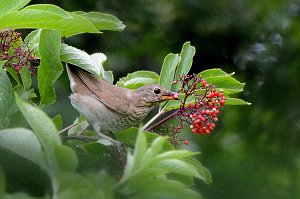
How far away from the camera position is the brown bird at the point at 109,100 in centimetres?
171

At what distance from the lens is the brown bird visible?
67.2 inches

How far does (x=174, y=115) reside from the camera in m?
1.32

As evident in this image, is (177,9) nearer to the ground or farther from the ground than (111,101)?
farther from the ground

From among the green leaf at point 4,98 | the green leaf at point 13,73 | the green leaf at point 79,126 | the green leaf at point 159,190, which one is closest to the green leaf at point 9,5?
the green leaf at point 4,98

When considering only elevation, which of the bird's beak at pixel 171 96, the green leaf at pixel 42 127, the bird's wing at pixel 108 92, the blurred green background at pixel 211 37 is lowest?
the green leaf at pixel 42 127

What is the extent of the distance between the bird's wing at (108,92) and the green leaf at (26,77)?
0.41m

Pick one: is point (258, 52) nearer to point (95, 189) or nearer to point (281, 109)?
point (281, 109)

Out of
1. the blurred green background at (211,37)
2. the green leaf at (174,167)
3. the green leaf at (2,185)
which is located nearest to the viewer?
the green leaf at (2,185)

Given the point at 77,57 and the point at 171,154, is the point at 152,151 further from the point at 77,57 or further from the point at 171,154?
the point at 77,57

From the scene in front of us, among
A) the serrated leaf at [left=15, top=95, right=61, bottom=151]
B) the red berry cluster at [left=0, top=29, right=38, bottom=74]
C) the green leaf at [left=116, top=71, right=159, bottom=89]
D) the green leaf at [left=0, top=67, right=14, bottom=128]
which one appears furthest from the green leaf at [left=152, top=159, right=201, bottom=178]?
the green leaf at [left=116, top=71, right=159, bottom=89]

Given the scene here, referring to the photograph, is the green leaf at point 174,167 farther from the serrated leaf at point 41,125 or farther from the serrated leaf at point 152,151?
the serrated leaf at point 41,125

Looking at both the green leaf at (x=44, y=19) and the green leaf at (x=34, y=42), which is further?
the green leaf at (x=34, y=42)

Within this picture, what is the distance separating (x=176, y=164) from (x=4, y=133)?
167 millimetres

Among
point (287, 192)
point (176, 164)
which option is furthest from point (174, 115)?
point (287, 192)
